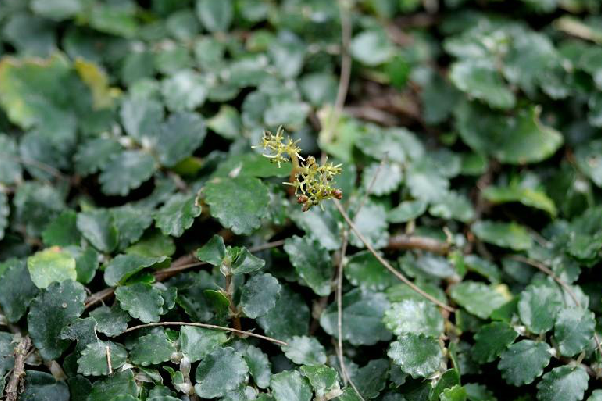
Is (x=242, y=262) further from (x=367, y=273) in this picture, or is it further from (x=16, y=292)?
(x=16, y=292)

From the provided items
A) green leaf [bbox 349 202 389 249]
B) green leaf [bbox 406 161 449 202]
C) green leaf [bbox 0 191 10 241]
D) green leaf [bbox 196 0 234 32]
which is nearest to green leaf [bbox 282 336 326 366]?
green leaf [bbox 349 202 389 249]

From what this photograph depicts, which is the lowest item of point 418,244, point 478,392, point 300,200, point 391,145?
point 478,392

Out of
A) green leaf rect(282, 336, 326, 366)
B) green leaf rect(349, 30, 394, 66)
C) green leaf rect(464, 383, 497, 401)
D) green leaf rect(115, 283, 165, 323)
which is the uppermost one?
green leaf rect(349, 30, 394, 66)

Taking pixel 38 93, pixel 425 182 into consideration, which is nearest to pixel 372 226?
pixel 425 182

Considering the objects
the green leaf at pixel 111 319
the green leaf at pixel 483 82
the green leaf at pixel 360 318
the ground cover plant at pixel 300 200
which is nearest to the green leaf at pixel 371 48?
the ground cover plant at pixel 300 200

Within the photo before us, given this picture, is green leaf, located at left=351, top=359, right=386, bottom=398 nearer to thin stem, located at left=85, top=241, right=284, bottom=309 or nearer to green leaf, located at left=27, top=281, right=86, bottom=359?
thin stem, located at left=85, top=241, right=284, bottom=309

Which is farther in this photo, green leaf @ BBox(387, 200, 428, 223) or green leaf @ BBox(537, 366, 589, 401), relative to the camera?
green leaf @ BBox(387, 200, 428, 223)
